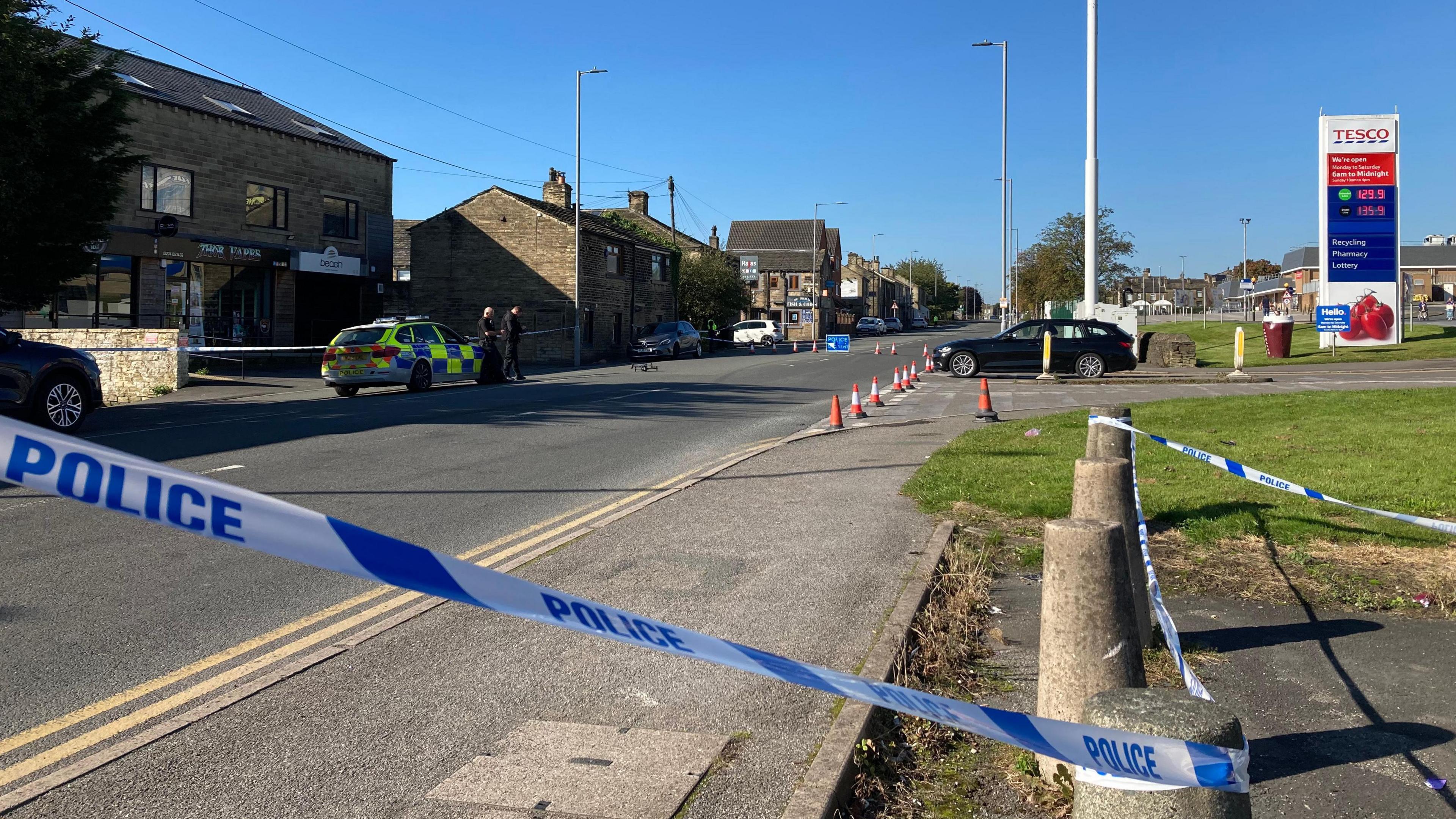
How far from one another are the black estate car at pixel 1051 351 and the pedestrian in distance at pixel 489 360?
10.8m

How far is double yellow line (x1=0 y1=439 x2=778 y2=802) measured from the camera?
149 inches

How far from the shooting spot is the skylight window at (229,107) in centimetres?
3256

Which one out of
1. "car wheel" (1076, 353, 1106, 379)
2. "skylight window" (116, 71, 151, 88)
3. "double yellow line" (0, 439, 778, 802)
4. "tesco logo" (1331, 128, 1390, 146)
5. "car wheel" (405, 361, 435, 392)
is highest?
"skylight window" (116, 71, 151, 88)

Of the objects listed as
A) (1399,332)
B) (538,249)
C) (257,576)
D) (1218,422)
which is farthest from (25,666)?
(538,249)

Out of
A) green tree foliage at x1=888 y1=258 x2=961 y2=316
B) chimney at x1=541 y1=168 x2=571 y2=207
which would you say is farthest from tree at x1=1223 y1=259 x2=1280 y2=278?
chimney at x1=541 y1=168 x2=571 y2=207

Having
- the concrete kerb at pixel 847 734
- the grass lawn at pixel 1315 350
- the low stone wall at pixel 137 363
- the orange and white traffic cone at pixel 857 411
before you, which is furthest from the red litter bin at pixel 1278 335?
the concrete kerb at pixel 847 734

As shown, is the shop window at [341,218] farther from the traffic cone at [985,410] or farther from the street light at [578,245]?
the traffic cone at [985,410]

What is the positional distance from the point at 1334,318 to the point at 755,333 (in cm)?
3370

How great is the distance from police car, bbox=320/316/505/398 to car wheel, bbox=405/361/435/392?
1 cm

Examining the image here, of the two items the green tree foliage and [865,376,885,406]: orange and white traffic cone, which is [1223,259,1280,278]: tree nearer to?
the green tree foliage

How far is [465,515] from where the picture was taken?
820 cm

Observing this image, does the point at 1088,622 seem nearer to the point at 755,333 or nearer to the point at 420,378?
the point at 420,378

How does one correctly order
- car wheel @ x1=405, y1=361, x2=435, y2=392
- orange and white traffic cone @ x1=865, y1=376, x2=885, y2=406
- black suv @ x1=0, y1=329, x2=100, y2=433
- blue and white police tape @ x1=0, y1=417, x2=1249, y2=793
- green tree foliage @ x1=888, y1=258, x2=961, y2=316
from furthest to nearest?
1. green tree foliage @ x1=888, y1=258, x2=961, y2=316
2. car wheel @ x1=405, y1=361, x2=435, y2=392
3. orange and white traffic cone @ x1=865, y1=376, x2=885, y2=406
4. black suv @ x1=0, y1=329, x2=100, y2=433
5. blue and white police tape @ x1=0, y1=417, x2=1249, y2=793

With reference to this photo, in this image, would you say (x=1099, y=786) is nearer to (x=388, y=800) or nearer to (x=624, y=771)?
(x=624, y=771)
